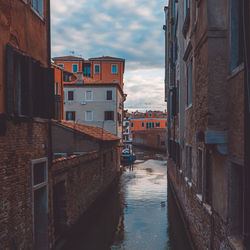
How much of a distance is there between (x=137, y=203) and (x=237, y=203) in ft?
34.0

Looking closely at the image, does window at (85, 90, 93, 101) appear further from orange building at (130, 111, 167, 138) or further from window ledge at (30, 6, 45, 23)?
orange building at (130, 111, 167, 138)

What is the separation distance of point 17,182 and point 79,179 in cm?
520

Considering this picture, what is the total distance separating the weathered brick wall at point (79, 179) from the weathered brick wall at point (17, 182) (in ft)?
5.84

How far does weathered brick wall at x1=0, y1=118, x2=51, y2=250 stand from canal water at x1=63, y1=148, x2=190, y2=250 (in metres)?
2.90

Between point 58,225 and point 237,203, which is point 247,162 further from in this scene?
point 58,225

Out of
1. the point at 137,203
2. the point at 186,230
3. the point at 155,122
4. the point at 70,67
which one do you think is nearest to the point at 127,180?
the point at 137,203

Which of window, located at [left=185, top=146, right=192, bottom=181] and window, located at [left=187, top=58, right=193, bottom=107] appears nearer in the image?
window, located at [left=187, top=58, right=193, bottom=107]

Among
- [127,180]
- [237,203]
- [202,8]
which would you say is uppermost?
[202,8]

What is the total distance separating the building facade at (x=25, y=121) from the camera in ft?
17.3

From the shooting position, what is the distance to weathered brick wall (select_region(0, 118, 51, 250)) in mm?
5242

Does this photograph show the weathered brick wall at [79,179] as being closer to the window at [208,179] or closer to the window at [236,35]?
the window at [208,179]

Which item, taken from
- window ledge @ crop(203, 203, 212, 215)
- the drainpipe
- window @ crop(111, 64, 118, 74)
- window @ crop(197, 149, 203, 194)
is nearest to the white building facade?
window @ crop(111, 64, 118, 74)

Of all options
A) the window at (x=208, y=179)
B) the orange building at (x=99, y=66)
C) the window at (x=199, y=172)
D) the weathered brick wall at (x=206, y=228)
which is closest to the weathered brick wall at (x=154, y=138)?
the orange building at (x=99, y=66)

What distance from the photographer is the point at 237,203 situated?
4645 mm
